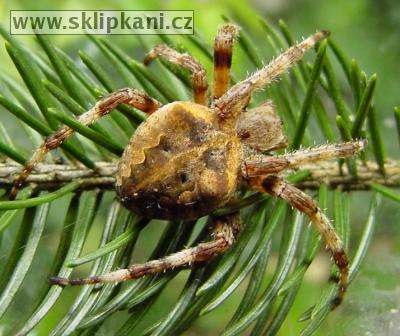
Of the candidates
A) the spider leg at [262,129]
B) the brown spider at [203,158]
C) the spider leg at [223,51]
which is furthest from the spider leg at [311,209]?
the spider leg at [223,51]

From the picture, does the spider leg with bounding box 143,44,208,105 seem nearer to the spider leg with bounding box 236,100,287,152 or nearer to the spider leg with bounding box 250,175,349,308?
the spider leg with bounding box 236,100,287,152

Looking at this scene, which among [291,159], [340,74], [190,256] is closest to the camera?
[190,256]

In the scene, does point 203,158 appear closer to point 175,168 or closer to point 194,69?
point 175,168

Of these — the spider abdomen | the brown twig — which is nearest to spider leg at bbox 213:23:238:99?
the spider abdomen

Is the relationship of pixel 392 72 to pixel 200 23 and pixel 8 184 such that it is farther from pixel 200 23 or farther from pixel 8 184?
pixel 8 184

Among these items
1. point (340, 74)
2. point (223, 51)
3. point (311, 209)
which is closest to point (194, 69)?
point (223, 51)

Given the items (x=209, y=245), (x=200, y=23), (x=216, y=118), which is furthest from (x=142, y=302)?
(x=200, y=23)

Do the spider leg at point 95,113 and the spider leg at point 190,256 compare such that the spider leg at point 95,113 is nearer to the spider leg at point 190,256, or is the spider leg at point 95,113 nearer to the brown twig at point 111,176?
the brown twig at point 111,176
